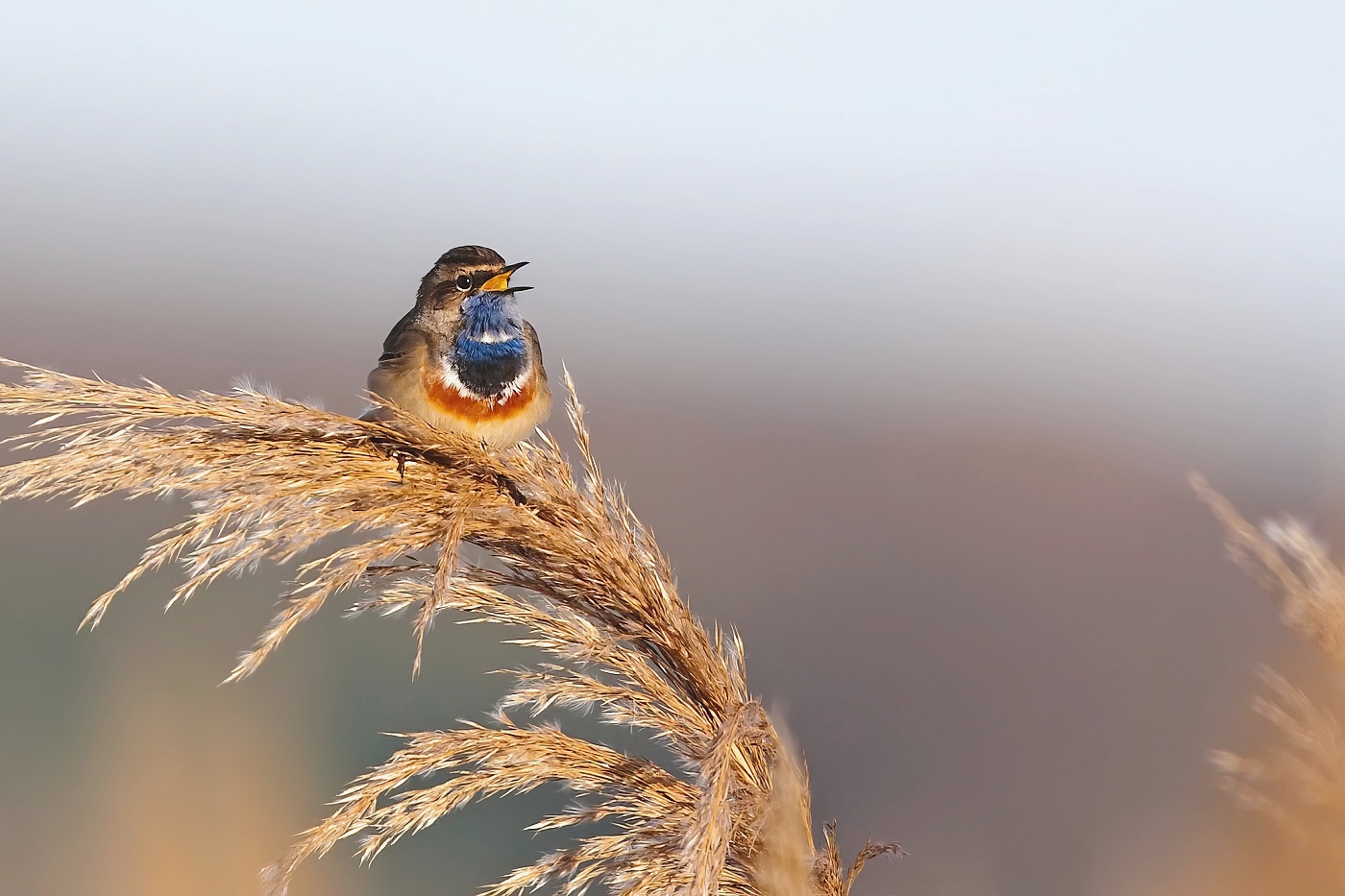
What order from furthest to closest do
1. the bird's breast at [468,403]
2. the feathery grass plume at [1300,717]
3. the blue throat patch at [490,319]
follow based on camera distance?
the blue throat patch at [490,319] → the bird's breast at [468,403] → the feathery grass plume at [1300,717]

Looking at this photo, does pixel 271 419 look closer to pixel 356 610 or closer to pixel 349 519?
pixel 349 519

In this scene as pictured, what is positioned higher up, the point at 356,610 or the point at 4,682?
the point at 4,682

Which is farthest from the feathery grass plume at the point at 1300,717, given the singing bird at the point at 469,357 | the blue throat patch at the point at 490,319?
the blue throat patch at the point at 490,319

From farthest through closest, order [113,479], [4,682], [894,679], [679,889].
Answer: [894,679] → [4,682] → [113,479] → [679,889]

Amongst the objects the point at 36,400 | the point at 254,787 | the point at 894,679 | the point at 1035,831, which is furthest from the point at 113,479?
the point at 894,679

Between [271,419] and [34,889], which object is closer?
[271,419]

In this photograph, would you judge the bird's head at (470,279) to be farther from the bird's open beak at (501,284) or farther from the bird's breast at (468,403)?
the bird's breast at (468,403)
